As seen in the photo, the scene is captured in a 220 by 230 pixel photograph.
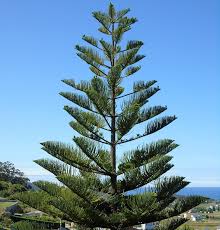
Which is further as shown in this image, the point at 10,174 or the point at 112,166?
the point at 10,174

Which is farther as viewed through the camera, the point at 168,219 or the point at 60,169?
the point at 168,219

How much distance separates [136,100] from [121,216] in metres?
2.19

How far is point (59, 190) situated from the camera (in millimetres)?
8672

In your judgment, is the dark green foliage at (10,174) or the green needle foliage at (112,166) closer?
the green needle foliage at (112,166)

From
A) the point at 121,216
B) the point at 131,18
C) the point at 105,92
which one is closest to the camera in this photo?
the point at 121,216

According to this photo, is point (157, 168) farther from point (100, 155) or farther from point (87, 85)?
point (87, 85)

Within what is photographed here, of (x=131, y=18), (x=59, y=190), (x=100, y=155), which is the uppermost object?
(x=131, y=18)

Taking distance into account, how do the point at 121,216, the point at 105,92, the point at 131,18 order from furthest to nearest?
the point at 131,18
the point at 105,92
the point at 121,216

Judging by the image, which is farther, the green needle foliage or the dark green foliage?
the dark green foliage

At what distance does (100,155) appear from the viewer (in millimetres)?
8773

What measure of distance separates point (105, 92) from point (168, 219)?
2693 millimetres

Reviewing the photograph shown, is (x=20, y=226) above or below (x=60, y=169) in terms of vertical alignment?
below

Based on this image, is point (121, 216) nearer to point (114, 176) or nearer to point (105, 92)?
point (114, 176)

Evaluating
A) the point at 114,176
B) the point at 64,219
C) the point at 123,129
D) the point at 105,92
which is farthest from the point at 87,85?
the point at 64,219
